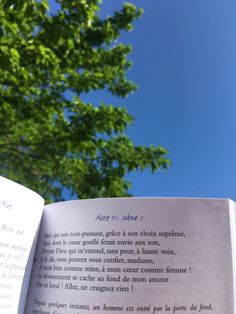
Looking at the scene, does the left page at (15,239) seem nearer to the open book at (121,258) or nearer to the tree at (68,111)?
the open book at (121,258)

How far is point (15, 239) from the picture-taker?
3.05 feet

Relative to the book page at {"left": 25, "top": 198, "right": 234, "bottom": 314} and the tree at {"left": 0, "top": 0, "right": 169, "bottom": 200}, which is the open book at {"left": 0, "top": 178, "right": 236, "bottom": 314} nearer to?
the book page at {"left": 25, "top": 198, "right": 234, "bottom": 314}

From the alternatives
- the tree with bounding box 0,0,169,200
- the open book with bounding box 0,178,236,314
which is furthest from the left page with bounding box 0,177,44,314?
the tree with bounding box 0,0,169,200

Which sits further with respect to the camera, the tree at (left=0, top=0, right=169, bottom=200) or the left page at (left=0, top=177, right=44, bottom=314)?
the tree at (left=0, top=0, right=169, bottom=200)

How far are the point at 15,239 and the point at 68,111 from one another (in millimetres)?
4185

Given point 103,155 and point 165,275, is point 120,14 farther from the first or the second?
point 165,275

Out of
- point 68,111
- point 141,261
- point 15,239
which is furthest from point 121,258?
point 68,111

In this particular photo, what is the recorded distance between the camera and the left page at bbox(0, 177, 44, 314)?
2.93ft

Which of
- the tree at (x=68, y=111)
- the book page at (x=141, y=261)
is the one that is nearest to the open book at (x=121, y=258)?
the book page at (x=141, y=261)

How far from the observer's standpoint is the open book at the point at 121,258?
32.4 inches

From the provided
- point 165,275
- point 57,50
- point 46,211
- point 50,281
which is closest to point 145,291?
point 165,275

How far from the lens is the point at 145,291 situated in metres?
0.82

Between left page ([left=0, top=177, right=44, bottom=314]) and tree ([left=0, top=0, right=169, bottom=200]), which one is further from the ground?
tree ([left=0, top=0, right=169, bottom=200])

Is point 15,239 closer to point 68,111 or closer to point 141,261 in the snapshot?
point 141,261
